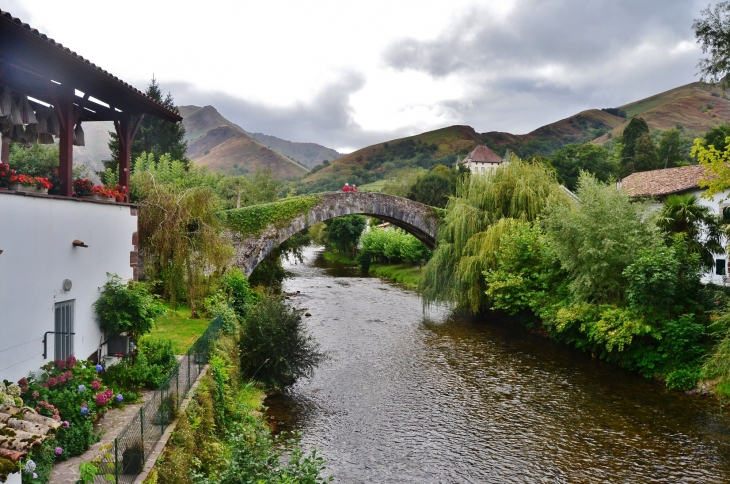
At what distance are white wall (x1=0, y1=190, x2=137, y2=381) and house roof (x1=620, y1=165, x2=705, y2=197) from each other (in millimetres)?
23058

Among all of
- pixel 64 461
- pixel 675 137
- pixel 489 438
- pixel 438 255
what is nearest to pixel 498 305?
pixel 438 255

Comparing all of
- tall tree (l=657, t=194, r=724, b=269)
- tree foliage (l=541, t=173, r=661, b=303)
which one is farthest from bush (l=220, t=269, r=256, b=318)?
tall tree (l=657, t=194, r=724, b=269)

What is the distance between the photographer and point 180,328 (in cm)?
1485

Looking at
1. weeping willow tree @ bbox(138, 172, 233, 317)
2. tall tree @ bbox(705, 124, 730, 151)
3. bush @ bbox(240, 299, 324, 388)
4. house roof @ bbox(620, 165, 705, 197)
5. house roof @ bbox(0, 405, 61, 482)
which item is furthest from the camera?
tall tree @ bbox(705, 124, 730, 151)

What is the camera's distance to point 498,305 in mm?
21422

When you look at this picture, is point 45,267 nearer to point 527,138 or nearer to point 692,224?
point 692,224

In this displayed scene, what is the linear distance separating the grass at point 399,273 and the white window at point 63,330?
91.5 ft

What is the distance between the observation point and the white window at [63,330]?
8.06 m

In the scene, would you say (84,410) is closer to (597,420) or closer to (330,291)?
(597,420)

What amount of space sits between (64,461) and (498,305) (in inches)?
685

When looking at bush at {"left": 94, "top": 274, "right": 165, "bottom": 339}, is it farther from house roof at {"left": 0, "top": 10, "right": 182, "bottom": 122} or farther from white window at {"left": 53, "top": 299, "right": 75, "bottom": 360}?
house roof at {"left": 0, "top": 10, "right": 182, "bottom": 122}

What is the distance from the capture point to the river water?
1073 centimetres

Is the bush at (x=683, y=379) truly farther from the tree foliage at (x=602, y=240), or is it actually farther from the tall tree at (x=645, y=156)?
the tall tree at (x=645, y=156)

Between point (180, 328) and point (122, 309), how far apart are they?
5249mm
